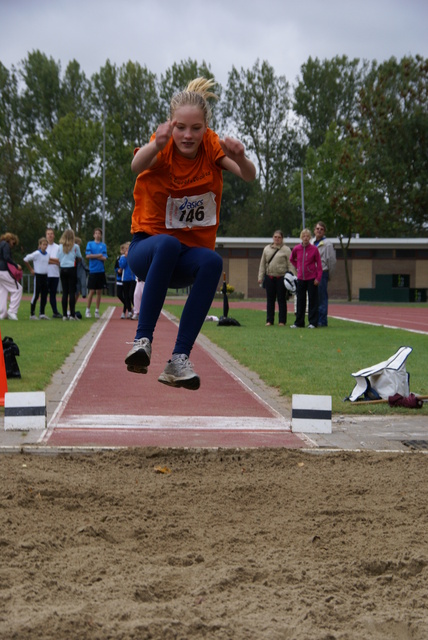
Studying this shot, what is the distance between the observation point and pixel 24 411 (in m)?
6.34

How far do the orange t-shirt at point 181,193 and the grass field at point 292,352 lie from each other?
3.03m

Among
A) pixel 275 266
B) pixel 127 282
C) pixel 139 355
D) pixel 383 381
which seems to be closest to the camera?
pixel 139 355

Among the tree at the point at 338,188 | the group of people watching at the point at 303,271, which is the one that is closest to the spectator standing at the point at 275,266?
the group of people watching at the point at 303,271

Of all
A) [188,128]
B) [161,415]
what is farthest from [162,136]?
[161,415]

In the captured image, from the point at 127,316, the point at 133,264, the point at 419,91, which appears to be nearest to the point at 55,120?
the point at 419,91

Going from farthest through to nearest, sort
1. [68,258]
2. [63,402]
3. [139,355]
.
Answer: [68,258], [63,402], [139,355]

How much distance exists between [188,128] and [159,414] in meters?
3.13

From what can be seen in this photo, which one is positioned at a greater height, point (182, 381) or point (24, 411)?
point (182, 381)

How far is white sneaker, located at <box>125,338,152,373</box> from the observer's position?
5.27 meters

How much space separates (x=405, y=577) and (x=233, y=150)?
2.84 metres

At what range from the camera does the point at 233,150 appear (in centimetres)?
508

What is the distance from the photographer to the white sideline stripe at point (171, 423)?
665cm

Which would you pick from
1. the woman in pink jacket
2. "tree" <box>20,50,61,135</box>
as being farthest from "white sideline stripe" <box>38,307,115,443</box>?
"tree" <box>20,50,61,135</box>

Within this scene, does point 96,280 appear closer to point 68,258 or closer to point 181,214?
point 68,258
